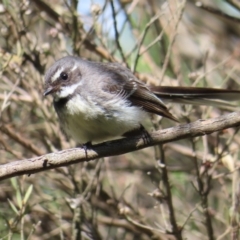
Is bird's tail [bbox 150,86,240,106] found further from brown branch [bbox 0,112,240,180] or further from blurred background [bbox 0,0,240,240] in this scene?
brown branch [bbox 0,112,240,180]

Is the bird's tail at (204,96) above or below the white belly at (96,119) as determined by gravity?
above

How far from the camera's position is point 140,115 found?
4480mm

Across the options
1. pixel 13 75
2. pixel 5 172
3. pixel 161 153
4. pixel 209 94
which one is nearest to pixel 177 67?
pixel 209 94

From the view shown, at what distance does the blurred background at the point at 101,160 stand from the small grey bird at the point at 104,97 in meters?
0.17

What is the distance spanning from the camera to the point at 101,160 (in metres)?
4.75

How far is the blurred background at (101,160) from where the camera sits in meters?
4.46

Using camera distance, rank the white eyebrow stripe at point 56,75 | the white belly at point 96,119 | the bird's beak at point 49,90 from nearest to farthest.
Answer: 1. the white belly at point 96,119
2. the bird's beak at point 49,90
3. the white eyebrow stripe at point 56,75

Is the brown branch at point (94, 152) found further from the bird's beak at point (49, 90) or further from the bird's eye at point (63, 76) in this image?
the bird's eye at point (63, 76)

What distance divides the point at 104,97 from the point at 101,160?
623 millimetres

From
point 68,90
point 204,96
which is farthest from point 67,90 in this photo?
point 204,96

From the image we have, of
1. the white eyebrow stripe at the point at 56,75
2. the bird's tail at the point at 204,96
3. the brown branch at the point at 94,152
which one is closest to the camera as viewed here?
the brown branch at the point at 94,152

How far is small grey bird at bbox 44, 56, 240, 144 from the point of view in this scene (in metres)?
4.22

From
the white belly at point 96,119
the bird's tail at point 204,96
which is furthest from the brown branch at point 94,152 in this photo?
the bird's tail at point 204,96

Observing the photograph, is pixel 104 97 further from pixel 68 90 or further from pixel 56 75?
pixel 56 75
